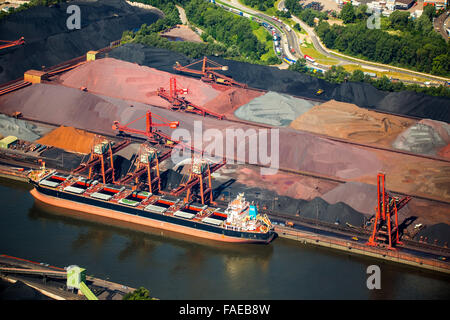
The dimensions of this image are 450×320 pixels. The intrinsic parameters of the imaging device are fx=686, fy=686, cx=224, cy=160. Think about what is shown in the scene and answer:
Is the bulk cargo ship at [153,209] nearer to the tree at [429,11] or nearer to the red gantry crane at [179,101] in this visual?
the red gantry crane at [179,101]

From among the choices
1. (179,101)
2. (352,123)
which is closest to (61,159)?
(179,101)

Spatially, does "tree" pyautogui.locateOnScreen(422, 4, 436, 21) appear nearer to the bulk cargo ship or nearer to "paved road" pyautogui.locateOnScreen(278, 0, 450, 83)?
"paved road" pyautogui.locateOnScreen(278, 0, 450, 83)

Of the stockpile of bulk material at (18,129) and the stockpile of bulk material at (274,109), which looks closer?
the stockpile of bulk material at (18,129)

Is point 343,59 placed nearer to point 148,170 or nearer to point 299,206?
point 299,206

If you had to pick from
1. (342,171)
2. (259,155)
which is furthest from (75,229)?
(342,171)

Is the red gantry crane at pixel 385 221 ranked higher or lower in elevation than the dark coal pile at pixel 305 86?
lower

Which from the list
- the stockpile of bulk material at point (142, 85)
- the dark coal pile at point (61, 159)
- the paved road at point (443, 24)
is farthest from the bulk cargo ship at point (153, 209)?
the paved road at point (443, 24)

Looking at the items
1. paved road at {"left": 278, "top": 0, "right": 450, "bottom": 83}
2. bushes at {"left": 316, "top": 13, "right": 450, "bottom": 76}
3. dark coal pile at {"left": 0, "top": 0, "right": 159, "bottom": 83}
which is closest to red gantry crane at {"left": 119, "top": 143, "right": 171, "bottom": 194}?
dark coal pile at {"left": 0, "top": 0, "right": 159, "bottom": 83}
